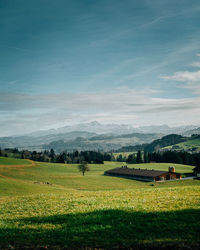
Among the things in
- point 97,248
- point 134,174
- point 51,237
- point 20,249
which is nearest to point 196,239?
point 97,248

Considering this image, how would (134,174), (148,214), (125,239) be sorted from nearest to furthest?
(125,239) → (148,214) → (134,174)

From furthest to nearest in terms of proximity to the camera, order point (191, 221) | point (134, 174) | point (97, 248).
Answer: point (134, 174), point (191, 221), point (97, 248)

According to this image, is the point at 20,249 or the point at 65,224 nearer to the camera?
the point at 20,249

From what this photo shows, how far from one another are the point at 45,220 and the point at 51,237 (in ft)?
12.0

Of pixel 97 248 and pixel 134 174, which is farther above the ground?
pixel 97 248

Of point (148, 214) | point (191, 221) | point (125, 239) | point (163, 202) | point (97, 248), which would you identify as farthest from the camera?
point (163, 202)

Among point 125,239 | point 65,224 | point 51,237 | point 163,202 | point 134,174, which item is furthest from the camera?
point 134,174

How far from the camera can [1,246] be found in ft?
33.1

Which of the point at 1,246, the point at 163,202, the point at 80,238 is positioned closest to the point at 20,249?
the point at 1,246

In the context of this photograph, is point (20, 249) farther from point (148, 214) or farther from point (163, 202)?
point (163, 202)

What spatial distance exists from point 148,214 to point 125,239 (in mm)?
4288

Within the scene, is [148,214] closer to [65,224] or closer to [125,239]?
[125,239]

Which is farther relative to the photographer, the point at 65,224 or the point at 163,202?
the point at 163,202

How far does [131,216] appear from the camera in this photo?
13.7 meters
